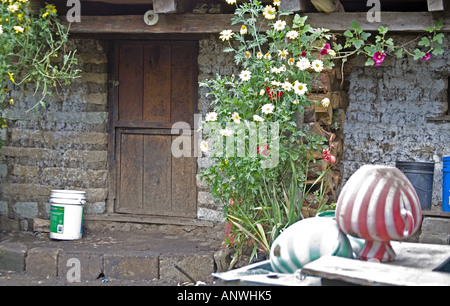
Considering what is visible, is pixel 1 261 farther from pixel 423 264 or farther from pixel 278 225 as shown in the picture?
pixel 423 264

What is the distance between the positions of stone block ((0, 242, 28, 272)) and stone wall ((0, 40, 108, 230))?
0.81 meters

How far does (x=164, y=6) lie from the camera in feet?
17.3

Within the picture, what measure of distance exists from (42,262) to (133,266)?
2.98ft

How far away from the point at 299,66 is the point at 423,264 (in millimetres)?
2228

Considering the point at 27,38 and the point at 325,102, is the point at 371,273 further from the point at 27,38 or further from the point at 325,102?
the point at 27,38

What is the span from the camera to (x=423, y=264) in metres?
3.07

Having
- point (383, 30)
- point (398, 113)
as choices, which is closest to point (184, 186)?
point (398, 113)

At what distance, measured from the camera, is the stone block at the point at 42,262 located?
18.7 feet

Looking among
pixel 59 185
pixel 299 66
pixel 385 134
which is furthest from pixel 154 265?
pixel 385 134

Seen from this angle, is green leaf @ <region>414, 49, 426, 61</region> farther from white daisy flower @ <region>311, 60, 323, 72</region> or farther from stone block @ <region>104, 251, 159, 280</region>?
stone block @ <region>104, 251, 159, 280</region>

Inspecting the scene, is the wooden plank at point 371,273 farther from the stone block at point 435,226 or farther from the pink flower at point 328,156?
the stone block at point 435,226

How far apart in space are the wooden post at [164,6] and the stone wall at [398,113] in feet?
6.12

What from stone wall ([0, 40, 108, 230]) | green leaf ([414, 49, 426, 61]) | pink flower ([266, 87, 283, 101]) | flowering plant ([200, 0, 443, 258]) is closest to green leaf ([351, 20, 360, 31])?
flowering plant ([200, 0, 443, 258])

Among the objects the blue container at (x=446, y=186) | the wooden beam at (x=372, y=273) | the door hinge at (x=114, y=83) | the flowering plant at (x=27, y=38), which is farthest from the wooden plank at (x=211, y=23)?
the wooden beam at (x=372, y=273)
